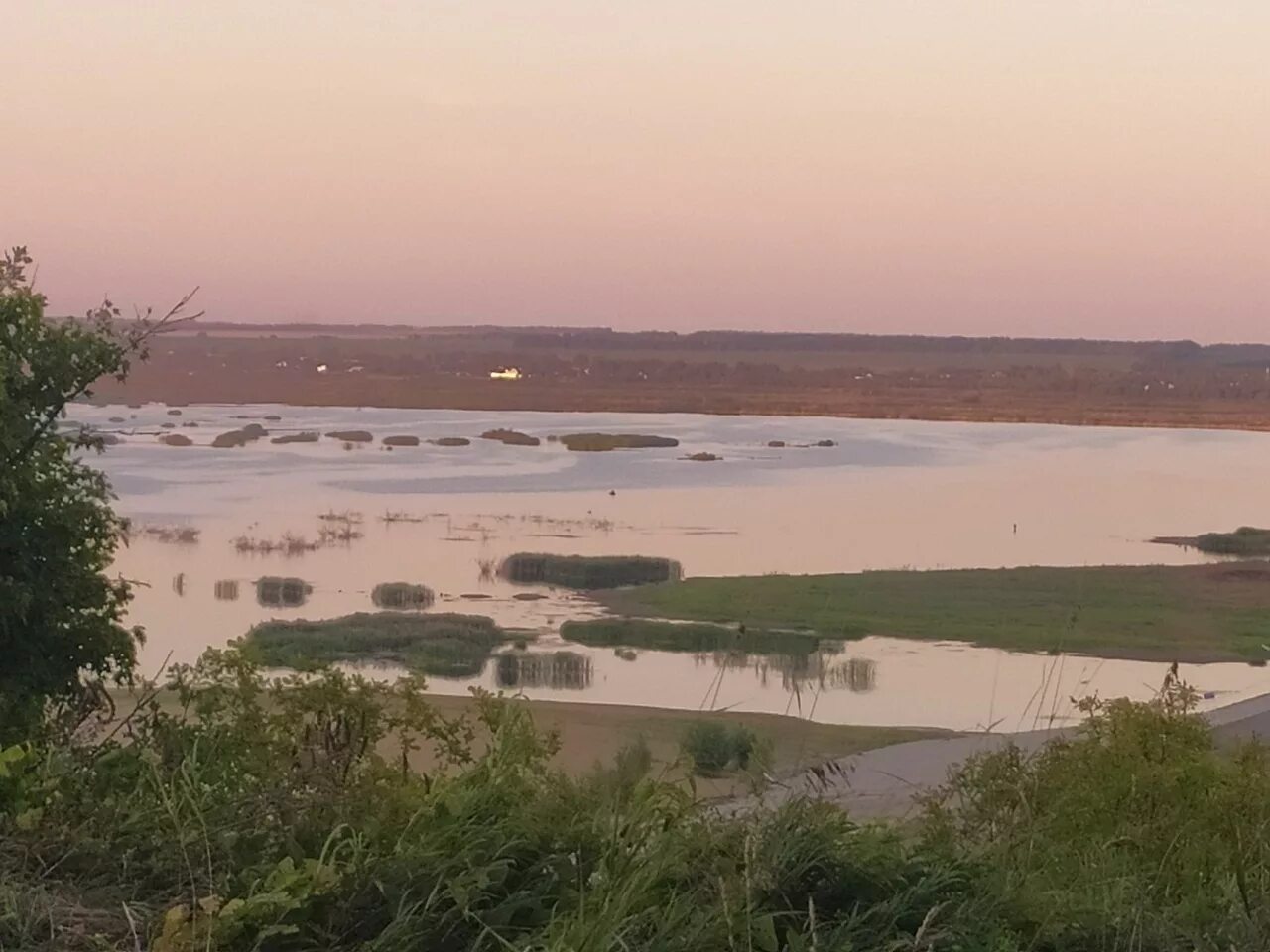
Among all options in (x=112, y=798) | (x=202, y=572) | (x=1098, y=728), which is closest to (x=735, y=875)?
(x=112, y=798)

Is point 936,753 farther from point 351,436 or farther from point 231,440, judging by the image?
point 351,436

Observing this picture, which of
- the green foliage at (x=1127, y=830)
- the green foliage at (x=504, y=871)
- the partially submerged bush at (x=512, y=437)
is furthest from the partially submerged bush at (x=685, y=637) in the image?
the partially submerged bush at (x=512, y=437)

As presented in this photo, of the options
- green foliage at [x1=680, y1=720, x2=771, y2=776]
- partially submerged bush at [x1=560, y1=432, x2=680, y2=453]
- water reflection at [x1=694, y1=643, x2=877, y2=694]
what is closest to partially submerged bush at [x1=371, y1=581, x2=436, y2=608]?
water reflection at [x1=694, y1=643, x2=877, y2=694]

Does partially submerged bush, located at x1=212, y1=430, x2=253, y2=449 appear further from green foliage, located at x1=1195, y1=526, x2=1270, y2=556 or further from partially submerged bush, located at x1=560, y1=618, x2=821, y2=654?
partially submerged bush, located at x1=560, y1=618, x2=821, y2=654

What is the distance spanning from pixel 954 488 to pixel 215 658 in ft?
154

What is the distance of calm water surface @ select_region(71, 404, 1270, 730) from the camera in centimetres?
2295

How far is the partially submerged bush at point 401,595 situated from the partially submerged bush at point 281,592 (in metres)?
1.31

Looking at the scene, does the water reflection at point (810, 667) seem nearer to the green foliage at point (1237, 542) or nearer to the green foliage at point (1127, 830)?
the green foliage at point (1127, 830)

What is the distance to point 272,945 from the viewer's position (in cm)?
417

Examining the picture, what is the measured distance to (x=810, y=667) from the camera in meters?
24.2

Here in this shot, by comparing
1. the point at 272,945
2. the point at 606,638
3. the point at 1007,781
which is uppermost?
the point at 272,945

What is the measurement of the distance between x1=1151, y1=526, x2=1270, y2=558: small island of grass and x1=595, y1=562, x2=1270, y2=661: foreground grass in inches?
186

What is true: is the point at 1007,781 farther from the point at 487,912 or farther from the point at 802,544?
the point at 802,544

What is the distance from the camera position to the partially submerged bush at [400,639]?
76.6 feet
